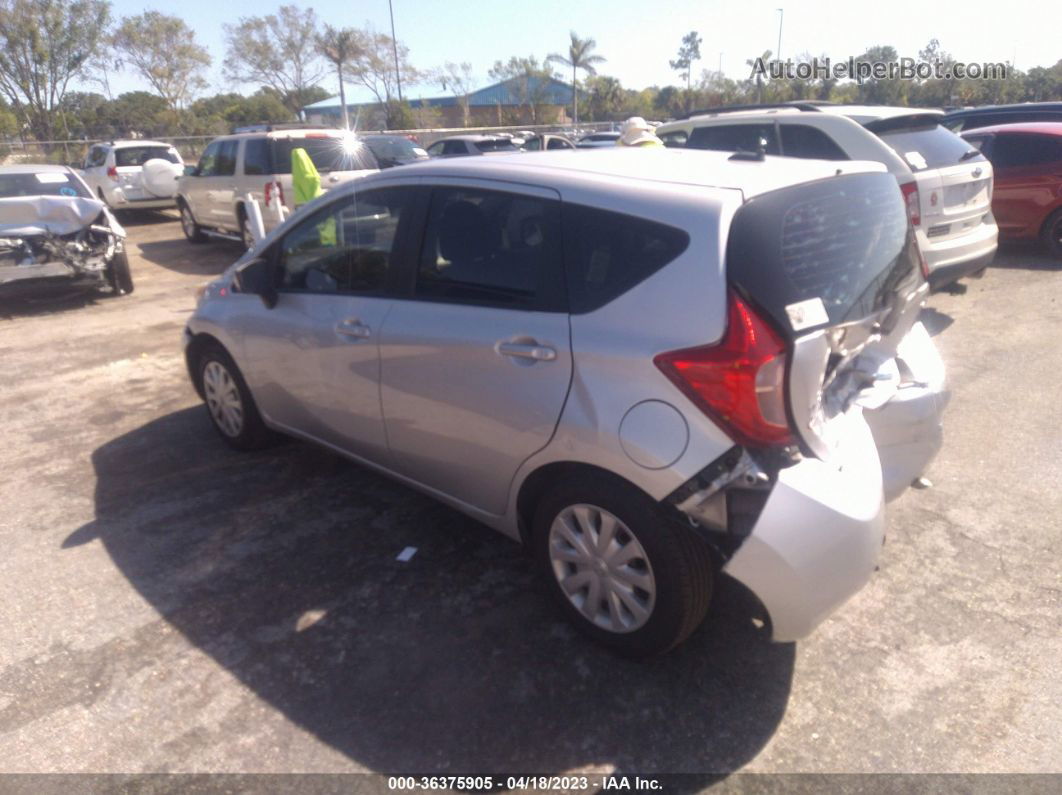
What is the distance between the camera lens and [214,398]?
4930mm

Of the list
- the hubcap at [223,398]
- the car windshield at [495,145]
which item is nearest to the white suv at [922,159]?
the hubcap at [223,398]

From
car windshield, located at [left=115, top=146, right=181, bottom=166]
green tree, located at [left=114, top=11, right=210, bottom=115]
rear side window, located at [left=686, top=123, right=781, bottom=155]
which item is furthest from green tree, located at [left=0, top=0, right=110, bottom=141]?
rear side window, located at [left=686, top=123, right=781, bottom=155]

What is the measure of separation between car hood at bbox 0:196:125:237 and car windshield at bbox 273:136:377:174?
270 centimetres

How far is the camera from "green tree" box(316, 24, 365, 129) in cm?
5269

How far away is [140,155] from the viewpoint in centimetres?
1730

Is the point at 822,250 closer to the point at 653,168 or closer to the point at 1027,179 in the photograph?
the point at 653,168

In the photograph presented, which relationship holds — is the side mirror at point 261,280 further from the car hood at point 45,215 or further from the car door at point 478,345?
the car hood at point 45,215

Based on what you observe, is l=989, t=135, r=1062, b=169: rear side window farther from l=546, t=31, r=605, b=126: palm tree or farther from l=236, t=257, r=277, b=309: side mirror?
l=546, t=31, r=605, b=126: palm tree

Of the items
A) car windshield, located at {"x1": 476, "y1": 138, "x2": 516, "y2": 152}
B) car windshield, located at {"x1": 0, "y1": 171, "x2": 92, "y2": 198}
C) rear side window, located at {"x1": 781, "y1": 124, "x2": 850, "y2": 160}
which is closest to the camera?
rear side window, located at {"x1": 781, "y1": 124, "x2": 850, "y2": 160}

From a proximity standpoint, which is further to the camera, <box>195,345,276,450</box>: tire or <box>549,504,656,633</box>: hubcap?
<box>195,345,276,450</box>: tire

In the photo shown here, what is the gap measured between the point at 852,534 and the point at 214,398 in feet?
12.9

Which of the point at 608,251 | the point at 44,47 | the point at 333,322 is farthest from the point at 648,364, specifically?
the point at 44,47

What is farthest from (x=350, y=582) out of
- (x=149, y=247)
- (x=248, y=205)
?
(x=149, y=247)

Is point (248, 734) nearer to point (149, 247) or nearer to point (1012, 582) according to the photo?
point (1012, 582)
